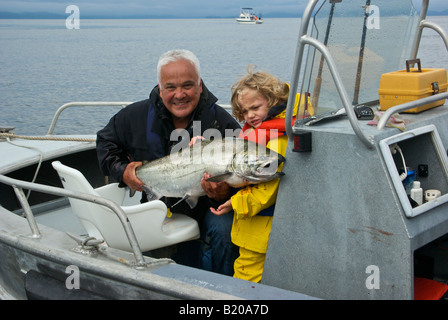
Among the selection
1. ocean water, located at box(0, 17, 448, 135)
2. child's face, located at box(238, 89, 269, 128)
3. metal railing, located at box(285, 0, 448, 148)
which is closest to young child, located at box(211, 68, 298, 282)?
child's face, located at box(238, 89, 269, 128)

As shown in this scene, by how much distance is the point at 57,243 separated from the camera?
3.60 m

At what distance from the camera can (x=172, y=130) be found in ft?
13.5

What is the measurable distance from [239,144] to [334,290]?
95 centimetres

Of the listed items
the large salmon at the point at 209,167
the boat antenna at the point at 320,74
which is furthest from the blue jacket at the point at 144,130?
the boat antenna at the point at 320,74

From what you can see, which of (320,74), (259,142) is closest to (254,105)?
(259,142)

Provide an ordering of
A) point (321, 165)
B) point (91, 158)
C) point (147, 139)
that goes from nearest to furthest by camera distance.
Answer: point (321, 165)
point (147, 139)
point (91, 158)

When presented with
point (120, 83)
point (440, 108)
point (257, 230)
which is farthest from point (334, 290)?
point (120, 83)

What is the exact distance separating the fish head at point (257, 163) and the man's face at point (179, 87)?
37.0 inches

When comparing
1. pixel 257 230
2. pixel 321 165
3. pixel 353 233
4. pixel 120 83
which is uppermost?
pixel 321 165

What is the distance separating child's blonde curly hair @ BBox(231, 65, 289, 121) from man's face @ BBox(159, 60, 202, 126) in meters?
0.59

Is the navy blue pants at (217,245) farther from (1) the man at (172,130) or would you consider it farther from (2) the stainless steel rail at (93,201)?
(2) the stainless steel rail at (93,201)

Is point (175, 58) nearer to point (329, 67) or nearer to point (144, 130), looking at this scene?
point (144, 130)

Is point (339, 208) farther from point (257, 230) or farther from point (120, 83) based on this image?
point (120, 83)

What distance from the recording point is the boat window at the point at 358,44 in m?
3.21
